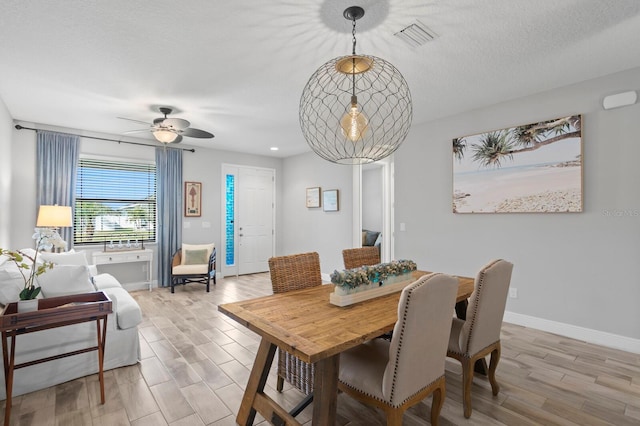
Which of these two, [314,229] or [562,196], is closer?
[562,196]

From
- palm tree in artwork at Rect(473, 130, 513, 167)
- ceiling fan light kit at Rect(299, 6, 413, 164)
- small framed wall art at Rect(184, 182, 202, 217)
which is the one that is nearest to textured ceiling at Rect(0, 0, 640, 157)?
ceiling fan light kit at Rect(299, 6, 413, 164)

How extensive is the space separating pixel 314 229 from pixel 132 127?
353 cm

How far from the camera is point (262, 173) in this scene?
689cm

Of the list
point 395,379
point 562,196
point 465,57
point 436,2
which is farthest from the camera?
point 562,196

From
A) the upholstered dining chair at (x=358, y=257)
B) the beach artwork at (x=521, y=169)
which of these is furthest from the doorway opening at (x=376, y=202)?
the upholstered dining chair at (x=358, y=257)

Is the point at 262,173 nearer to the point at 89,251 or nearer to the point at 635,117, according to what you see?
the point at 89,251

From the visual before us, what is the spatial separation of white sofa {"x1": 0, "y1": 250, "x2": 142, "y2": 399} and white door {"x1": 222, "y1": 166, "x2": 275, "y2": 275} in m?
3.56

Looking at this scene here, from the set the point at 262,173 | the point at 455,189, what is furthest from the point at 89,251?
the point at 455,189

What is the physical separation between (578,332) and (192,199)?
19.2ft

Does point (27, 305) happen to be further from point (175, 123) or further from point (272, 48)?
point (272, 48)

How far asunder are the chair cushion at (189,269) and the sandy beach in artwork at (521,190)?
3.93m

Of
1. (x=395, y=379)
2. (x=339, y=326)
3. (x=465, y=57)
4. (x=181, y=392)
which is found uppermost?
(x=465, y=57)

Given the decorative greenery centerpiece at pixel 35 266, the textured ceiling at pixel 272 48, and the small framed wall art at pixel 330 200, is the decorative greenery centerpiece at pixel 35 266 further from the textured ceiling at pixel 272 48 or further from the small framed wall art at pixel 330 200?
the small framed wall art at pixel 330 200

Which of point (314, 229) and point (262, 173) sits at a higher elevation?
point (262, 173)
